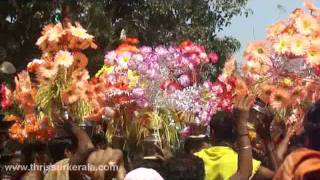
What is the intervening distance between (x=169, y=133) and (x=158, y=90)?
1.07 ft

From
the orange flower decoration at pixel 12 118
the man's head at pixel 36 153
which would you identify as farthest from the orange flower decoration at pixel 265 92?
the orange flower decoration at pixel 12 118

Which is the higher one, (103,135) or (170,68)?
(170,68)

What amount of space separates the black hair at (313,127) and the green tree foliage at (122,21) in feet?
32.1

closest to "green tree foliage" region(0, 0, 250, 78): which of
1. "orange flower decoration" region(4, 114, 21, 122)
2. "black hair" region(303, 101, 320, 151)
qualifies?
"orange flower decoration" region(4, 114, 21, 122)

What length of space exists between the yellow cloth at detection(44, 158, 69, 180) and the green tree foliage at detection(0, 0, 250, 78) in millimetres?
7951

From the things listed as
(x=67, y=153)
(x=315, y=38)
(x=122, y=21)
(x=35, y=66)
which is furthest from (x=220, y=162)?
(x=122, y=21)

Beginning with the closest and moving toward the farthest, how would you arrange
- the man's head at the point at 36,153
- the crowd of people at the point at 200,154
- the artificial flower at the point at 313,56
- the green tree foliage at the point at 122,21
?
the crowd of people at the point at 200,154
the artificial flower at the point at 313,56
the man's head at the point at 36,153
the green tree foliage at the point at 122,21

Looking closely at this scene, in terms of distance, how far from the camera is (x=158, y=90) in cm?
459

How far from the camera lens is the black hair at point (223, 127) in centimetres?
429

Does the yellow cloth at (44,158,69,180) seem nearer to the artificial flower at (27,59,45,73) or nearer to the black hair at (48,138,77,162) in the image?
the black hair at (48,138,77,162)

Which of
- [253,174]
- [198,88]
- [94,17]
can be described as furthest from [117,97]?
[94,17]

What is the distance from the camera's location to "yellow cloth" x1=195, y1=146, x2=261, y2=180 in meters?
3.94

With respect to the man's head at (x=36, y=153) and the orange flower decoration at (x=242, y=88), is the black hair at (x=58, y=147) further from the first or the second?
the orange flower decoration at (x=242, y=88)

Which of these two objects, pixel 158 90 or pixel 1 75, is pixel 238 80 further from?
pixel 1 75
